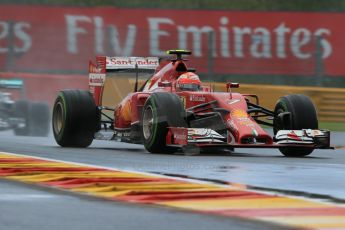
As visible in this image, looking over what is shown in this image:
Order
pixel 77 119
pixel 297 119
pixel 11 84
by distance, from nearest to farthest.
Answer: pixel 297 119
pixel 77 119
pixel 11 84

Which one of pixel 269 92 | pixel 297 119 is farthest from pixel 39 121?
pixel 297 119

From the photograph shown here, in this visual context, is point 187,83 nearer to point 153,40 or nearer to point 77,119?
point 77,119

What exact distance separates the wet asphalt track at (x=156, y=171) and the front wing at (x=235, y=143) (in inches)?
7.1

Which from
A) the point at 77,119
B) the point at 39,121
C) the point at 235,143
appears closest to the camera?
the point at 235,143

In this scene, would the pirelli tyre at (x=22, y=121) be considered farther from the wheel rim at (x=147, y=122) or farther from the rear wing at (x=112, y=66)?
the wheel rim at (x=147, y=122)

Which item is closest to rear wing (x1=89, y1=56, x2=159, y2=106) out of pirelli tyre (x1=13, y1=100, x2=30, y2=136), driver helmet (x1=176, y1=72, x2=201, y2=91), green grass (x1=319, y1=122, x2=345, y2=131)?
driver helmet (x1=176, y1=72, x2=201, y2=91)

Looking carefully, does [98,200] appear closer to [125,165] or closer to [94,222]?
[94,222]

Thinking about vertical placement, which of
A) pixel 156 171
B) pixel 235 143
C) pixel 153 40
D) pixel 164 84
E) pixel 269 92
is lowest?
pixel 156 171

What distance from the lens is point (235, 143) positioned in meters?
13.3

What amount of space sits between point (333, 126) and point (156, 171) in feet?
38.2

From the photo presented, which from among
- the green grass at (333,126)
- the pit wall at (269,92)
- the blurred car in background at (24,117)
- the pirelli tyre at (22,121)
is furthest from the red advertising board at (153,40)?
the pirelli tyre at (22,121)

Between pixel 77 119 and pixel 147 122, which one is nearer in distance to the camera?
pixel 147 122

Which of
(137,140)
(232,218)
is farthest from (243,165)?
(232,218)

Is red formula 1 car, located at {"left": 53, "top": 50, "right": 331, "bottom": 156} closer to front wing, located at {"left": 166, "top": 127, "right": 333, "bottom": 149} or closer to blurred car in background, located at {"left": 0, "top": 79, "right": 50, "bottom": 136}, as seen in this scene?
front wing, located at {"left": 166, "top": 127, "right": 333, "bottom": 149}
